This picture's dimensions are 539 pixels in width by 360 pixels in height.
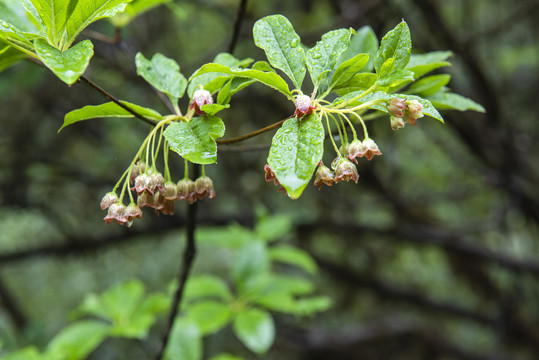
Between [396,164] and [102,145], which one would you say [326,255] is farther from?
[102,145]

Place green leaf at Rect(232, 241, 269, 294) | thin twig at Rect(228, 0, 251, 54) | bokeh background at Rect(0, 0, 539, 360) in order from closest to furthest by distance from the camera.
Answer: thin twig at Rect(228, 0, 251, 54)
green leaf at Rect(232, 241, 269, 294)
bokeh background at Rect(0, 0, 539, 360)

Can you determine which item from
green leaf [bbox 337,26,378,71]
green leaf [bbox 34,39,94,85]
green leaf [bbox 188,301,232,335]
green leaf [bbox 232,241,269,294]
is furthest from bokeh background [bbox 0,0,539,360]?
Answer: green leaf [bbox 34,39,94,85]

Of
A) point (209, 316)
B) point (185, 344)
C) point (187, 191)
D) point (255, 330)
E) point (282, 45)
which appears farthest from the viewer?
point (209, 316)

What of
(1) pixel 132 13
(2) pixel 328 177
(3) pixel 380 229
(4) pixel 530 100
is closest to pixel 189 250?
(2) pixel 328 177

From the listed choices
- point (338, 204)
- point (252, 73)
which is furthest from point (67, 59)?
point (338, 204)

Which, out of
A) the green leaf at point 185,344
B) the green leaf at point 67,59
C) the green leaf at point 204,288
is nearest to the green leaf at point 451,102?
the green leaf at point 67,59

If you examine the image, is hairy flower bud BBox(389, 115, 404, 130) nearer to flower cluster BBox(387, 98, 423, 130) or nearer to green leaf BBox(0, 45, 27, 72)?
flower cluster BBox(387, 98, 423, 130)

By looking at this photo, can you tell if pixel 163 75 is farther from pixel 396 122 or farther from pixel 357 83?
pixel 396 122
